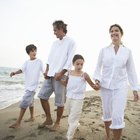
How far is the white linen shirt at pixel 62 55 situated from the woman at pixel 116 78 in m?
0.72

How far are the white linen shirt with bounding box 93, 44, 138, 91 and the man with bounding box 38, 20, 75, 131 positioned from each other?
823 millimetres

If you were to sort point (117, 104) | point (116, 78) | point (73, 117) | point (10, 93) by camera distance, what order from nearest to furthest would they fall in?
point (117, 104) → point (116, 78) → point (73, 117) → point (10, 93)

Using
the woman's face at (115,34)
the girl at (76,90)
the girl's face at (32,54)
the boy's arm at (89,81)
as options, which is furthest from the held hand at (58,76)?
the woman's face at (115,34)

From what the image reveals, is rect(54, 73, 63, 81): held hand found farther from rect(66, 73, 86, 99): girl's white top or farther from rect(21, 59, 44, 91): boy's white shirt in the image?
rect(21, 59, 44, 91): boy's white shirt

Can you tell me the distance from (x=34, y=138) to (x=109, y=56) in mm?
1871

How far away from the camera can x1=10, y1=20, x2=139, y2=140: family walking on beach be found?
4.21m

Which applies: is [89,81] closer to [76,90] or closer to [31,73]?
[76,90]

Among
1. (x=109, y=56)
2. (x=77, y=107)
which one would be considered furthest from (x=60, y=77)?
(x=109, y=56)

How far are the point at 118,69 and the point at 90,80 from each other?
0.52 meters

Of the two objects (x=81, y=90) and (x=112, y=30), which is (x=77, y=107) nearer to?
(x=81, y=90)

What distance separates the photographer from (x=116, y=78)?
4242 mm

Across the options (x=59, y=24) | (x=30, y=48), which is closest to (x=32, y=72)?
(x=30, y=48)

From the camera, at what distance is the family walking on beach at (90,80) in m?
4.21

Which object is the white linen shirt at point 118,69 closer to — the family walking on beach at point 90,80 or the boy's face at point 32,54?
the family walking on beach at point 90,80
